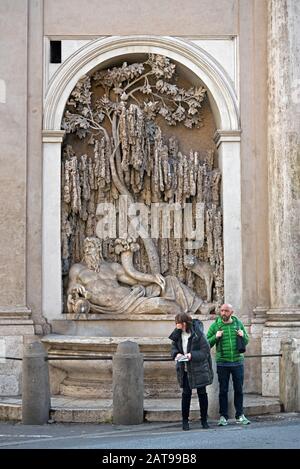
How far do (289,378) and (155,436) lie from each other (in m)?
2.61

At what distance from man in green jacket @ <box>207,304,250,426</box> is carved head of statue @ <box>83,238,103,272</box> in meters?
3.30

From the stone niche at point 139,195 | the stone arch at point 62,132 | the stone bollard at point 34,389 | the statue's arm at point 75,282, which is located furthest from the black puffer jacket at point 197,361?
the statue's arm at point 75,282

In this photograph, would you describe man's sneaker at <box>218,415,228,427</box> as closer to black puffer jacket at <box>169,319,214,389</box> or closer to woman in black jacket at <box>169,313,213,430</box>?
woman in black jacket at <box>169,313,213,430</box>

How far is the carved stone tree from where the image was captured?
13.8 m

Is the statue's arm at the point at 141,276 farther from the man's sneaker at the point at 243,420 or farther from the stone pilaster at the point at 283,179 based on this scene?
the man's sneaker at the point at 243,420

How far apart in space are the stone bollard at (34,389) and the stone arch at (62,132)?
2269mm

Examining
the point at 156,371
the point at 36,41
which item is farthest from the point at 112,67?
the point at 156,371

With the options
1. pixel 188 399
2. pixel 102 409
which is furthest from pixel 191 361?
pixel 102 409

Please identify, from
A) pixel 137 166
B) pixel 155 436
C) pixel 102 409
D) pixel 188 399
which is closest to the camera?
pixel 155 436

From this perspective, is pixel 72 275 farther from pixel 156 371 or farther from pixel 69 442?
pixel 69 442

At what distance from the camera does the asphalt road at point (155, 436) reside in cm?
901

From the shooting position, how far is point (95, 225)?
46.0 ft

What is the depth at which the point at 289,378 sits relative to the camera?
11.8 m

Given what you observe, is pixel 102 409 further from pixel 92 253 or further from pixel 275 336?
pixel 92 253
